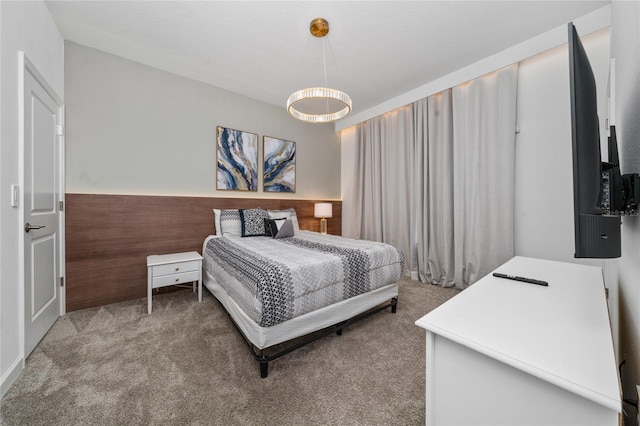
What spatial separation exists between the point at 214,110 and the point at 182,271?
2.20 m

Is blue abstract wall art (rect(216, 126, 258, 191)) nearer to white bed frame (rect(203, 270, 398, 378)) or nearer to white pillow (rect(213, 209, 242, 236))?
white pillow (rect(213, 209, 242, 236))

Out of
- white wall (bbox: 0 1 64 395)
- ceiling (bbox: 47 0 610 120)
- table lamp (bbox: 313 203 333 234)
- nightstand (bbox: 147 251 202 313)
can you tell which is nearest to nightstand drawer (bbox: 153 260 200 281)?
nightstand (bbox: 147 251 202 313)

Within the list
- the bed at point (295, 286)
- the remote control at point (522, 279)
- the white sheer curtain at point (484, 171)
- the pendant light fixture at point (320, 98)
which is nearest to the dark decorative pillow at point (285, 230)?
the bed at point (295, 286)

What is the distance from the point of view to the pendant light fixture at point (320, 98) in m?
2.24

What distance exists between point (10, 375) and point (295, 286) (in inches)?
67.9

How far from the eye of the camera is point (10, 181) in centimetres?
150

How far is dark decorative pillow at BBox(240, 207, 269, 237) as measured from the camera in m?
3.17

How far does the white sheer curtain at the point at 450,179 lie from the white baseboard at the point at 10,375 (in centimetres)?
381

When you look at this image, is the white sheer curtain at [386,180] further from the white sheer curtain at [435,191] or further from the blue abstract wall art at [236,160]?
the blue abstract wall art at [236,160]

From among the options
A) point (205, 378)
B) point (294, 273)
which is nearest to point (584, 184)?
point (294, 273)

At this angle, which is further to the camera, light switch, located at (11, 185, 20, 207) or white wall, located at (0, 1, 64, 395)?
light switch, located at (11, 185, 20, 207)

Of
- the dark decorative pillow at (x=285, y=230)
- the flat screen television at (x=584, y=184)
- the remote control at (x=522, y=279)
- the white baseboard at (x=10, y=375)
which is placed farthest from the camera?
the dark decorative pillow at (x=285, y=230)

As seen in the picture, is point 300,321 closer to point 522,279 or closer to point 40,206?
point 522,279

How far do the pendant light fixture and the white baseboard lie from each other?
2.67 m
